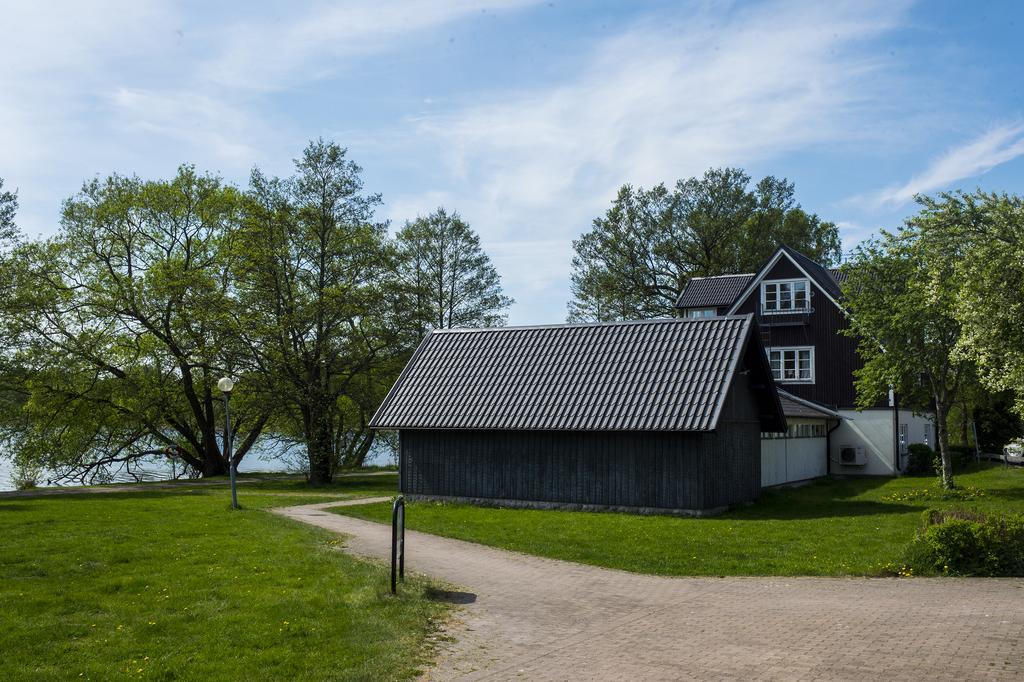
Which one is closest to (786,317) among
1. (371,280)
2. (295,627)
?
(371,280)

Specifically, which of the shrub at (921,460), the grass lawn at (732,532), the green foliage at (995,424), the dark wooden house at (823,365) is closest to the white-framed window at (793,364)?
the dark wooden house at (823,365)

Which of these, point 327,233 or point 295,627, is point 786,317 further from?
point 295,627

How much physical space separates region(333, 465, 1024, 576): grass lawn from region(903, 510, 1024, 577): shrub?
0.83 metres

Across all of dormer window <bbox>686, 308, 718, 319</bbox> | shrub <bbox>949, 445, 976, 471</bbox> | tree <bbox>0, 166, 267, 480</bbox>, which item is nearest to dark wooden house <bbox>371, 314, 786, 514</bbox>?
tree <bbox>0, 166, 267, 480</bbox>

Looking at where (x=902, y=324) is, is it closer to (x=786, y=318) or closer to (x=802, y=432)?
(x=802, y=432)

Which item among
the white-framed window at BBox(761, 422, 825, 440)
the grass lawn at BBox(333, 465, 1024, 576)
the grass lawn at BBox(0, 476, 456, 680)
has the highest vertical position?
the white-framed window at BBox(761, 422, 825, 440)

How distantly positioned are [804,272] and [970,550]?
1056 inches

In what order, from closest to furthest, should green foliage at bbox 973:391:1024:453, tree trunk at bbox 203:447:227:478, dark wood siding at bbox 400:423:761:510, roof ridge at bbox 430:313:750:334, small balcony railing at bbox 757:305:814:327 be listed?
dark wood siding at bbox 400:423:761:510, roof ridge at bbox 430:313:750:334, small balcony railing at bbox 757:305:814:327, tree trunk at bbox 203:447:227:478, green foliage at bbox 973:391:1024:453

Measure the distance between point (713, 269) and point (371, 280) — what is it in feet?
83.2

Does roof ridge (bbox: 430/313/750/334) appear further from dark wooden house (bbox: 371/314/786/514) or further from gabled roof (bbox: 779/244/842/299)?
gabled roof (bbox: 779/244/842/299)

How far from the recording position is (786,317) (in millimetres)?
39875

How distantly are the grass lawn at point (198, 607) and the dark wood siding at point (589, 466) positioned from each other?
7.49 metres

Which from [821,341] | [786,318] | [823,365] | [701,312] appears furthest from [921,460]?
[701,312]

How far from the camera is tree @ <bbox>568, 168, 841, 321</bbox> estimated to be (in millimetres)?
54406
